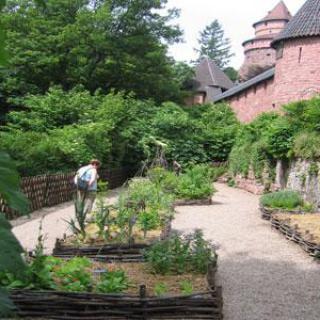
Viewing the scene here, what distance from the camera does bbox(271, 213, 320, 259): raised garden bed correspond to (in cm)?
984

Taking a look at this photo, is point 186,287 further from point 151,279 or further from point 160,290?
point 151,279

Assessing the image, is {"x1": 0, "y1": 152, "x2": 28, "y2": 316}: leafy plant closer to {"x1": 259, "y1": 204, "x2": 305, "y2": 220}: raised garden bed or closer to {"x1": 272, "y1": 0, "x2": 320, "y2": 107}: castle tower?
{"x1": 259, "y1": 204, "x2": 305, "y2": 220}: raised garden bed

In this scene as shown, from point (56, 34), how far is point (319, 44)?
46.5ft

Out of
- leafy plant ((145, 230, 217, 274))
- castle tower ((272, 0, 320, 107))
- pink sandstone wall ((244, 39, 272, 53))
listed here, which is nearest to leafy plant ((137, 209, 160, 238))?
leafy plant ((145, 230, 217, 274))

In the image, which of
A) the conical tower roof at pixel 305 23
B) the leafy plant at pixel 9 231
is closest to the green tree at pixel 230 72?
the conical tower roof at pixel 305 23

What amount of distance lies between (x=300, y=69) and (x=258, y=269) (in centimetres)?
1969

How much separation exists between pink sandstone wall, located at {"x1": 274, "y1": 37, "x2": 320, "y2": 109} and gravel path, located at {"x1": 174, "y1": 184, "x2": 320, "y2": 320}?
13.4 metres

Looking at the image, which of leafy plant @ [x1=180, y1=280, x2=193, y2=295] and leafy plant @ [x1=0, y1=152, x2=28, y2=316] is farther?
leafy plant @ [x1=180, y1=280, x2=193, y2=295]

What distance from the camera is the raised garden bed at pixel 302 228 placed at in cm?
984

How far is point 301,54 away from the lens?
26.1m

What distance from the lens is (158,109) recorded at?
94.7 ft

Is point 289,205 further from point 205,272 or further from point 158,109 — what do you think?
A: point 158,109

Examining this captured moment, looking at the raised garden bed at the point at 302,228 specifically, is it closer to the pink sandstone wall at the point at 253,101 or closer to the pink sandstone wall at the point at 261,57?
the pink sandstone wall at the point at 253,101

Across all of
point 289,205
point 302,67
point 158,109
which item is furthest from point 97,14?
point 289,205
